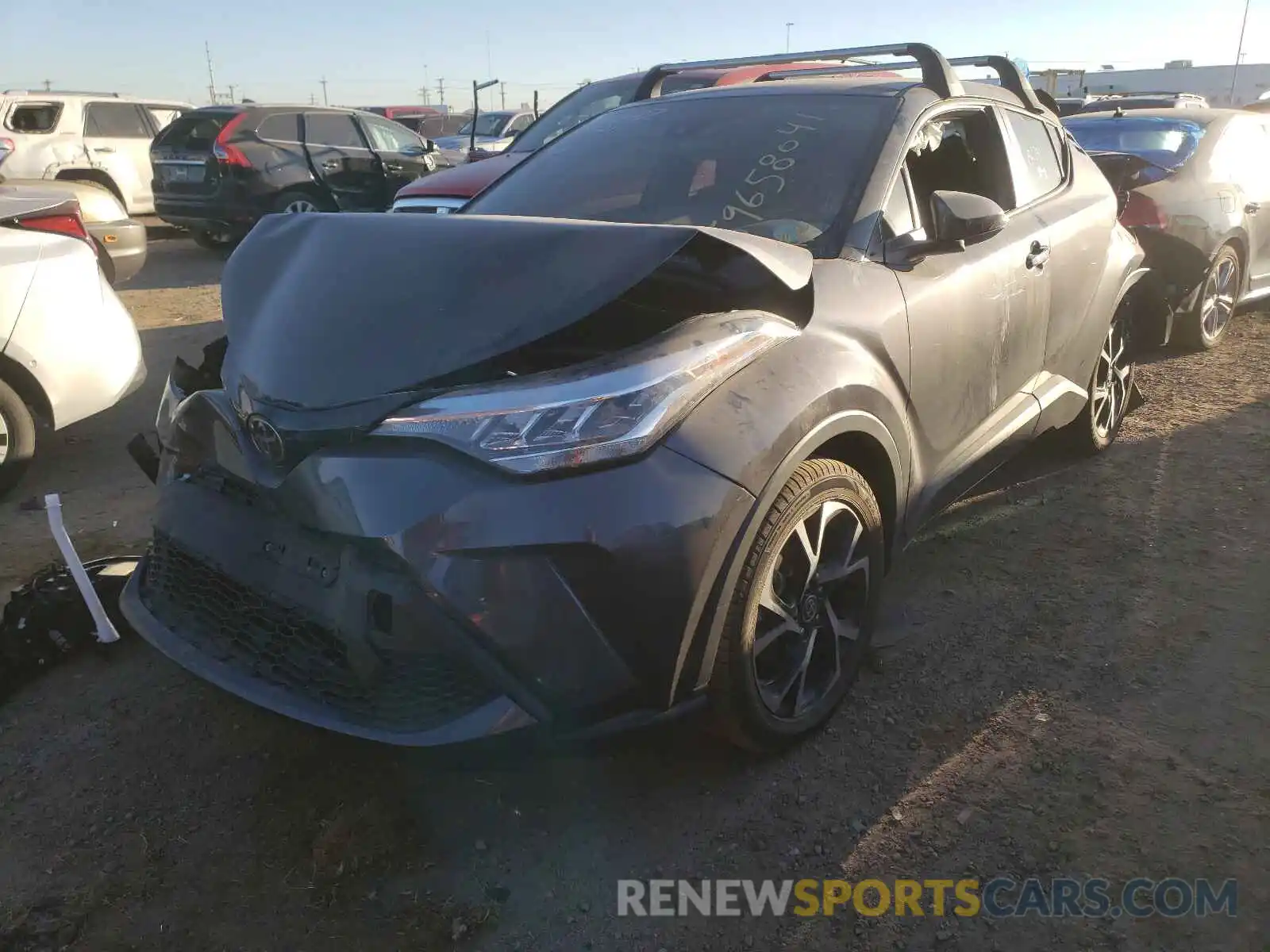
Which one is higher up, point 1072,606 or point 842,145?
point 842,145

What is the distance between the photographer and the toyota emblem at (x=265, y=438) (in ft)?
6.82

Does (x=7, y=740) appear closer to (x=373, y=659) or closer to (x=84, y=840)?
(x=84, y=840)

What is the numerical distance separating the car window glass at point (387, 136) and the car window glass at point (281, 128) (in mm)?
925

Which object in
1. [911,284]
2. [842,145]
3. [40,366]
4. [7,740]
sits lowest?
[7,740]

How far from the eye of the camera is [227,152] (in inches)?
428

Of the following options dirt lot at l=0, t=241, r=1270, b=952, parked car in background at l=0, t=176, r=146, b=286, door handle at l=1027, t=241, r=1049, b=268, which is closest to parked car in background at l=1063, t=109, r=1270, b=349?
door handle at l=1027, t=241, r=1049, b=268

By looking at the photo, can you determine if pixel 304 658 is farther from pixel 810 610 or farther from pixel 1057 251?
pixel 1057 251

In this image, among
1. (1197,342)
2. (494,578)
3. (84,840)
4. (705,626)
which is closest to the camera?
(494,578)

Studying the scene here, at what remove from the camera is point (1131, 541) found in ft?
12.5

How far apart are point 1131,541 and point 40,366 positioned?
186 inches

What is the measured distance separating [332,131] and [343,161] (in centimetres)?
46

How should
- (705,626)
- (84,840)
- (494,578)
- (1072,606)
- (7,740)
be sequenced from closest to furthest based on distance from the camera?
(494,578)
(705,626)
(84,840)
(7,740)
(1072,606)

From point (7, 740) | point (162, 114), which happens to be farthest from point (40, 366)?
point (162, 114)

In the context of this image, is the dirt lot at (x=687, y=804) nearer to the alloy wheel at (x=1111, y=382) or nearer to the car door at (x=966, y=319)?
the car door at (x=966, y=319)
